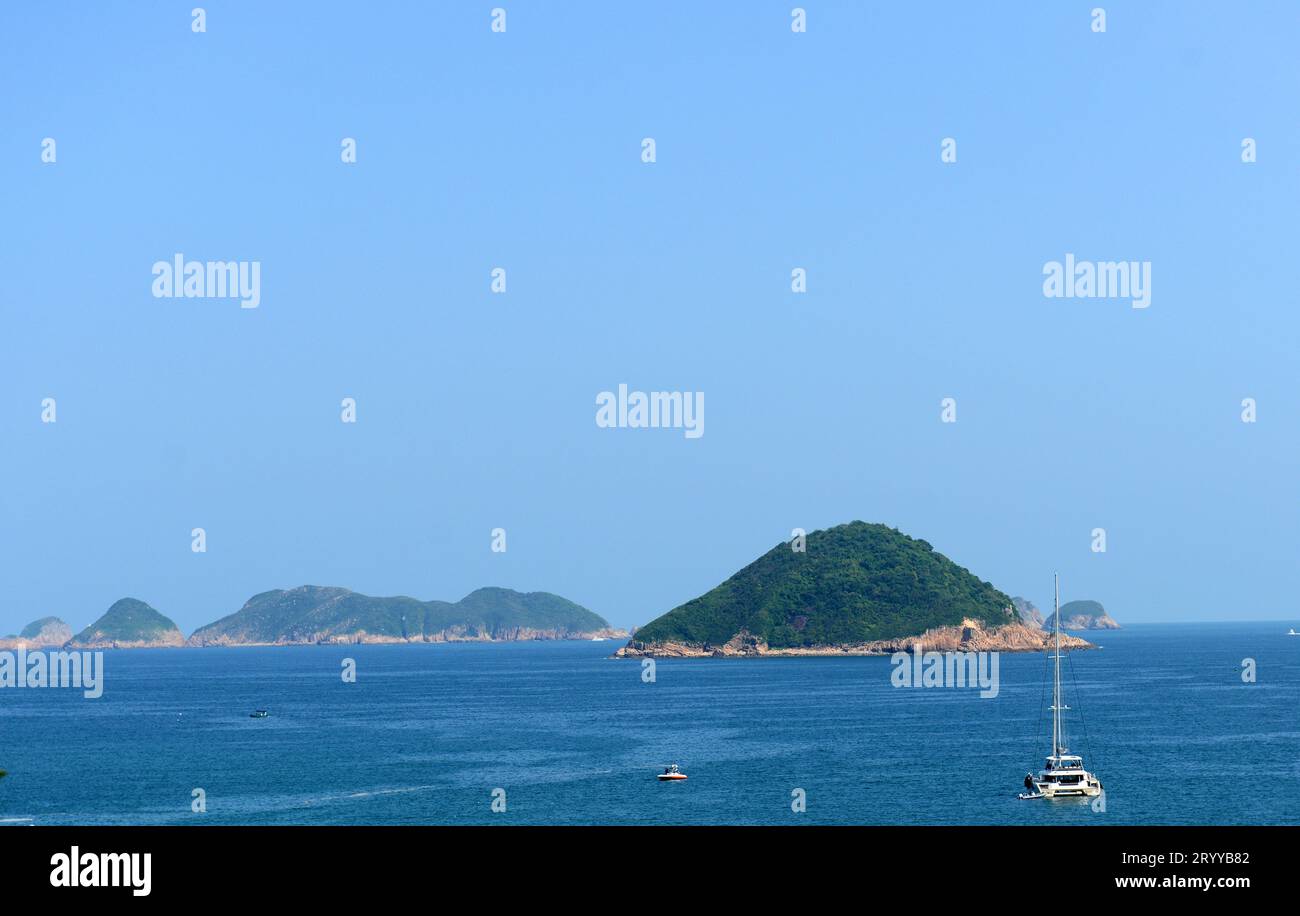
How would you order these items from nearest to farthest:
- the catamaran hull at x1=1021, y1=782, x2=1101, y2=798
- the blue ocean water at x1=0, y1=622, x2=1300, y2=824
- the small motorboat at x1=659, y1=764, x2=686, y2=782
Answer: the blue ocean water at x1=0, y1=622, x2=1300, y2=824, the catamaran hull at x1=1021, y1=782, x2=1101, y2=798, the small motorboat at x1=659, y1=764, x2=686, y2=782

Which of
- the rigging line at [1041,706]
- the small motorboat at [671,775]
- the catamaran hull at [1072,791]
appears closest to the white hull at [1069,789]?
the catamaran hull at [1072,791]

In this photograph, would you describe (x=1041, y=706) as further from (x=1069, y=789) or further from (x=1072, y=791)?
(x=1069, y=789)

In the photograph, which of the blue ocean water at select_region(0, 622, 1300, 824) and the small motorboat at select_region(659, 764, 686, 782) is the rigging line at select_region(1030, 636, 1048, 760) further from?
the small motorboat at select_region(659, 764, 686, 782)

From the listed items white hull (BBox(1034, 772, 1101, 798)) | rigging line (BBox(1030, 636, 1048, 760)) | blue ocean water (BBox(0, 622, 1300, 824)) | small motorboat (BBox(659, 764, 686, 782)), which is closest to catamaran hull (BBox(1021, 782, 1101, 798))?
white hull (BBox(1034, 772, 1101, 798))

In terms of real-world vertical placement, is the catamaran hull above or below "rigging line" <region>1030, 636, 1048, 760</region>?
above
